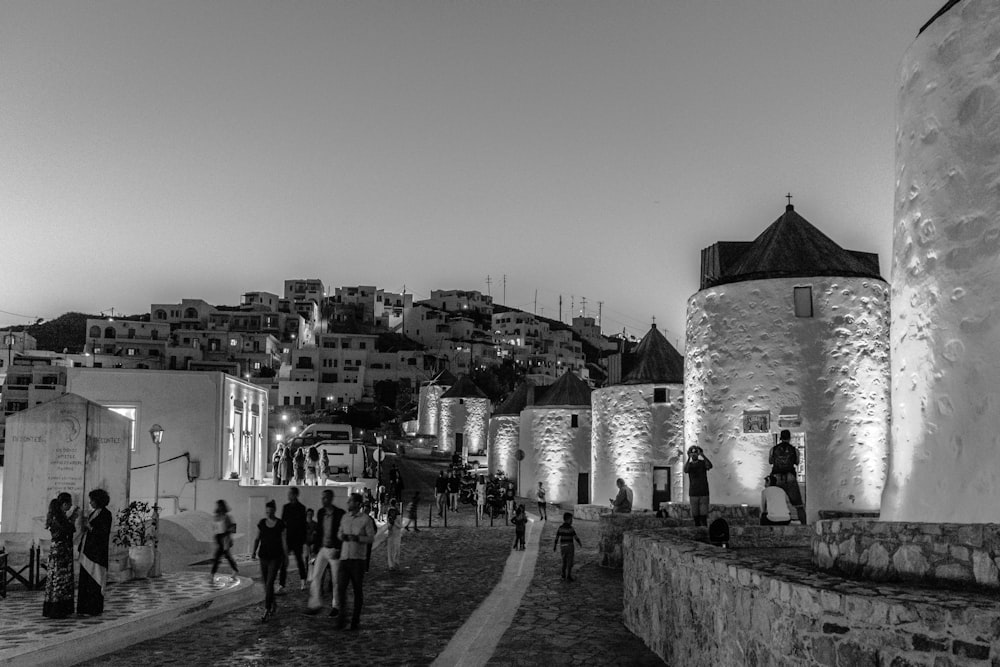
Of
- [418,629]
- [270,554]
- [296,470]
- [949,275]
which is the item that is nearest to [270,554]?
[270,554]

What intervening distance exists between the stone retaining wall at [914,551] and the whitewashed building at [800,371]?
12152mm

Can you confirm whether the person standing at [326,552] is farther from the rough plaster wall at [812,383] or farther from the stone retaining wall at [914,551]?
the rough plaster wall at [812,383]

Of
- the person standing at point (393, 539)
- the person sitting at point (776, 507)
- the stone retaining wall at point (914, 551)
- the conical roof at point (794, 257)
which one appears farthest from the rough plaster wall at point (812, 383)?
the stone retaining wall at point (914, 551)

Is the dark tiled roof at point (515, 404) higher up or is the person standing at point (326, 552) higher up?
the dark tiled roof at point (515, 404)

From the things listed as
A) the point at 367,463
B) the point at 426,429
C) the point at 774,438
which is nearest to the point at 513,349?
the point at 426,429

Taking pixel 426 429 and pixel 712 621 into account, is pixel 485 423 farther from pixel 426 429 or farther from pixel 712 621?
pixel 712 621

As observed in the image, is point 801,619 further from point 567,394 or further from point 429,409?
point 429,409

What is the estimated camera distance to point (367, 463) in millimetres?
37906

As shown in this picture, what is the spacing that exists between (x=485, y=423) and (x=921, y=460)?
5327cm

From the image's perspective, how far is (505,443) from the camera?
4609 cm

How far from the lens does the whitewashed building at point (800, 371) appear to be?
18.9 metres

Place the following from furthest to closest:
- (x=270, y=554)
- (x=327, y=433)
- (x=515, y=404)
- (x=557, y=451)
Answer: (x=327, y=433), (x=515, y=404), (x=557, y=451), (x=270, y=554)

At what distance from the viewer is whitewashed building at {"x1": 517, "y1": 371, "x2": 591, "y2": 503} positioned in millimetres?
36875

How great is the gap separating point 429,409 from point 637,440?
39.4m
